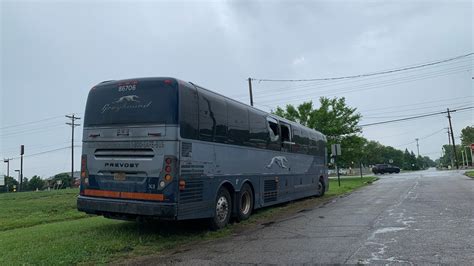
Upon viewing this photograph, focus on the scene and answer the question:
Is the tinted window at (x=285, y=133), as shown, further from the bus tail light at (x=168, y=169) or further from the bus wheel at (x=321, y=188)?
the bus tail light at (x=168, y=169)

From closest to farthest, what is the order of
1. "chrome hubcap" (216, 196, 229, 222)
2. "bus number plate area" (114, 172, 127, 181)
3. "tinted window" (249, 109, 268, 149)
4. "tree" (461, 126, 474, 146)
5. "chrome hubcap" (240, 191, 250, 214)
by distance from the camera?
"bus number plate area" (114, 172, 127, 181) → "chrome hubcap" (216, 196, 229, 222) → "chrome hubcap" (240, 191, 250, 214) → "tinted window" (249, 109, 268, 149) → "tree" (461, 126, 474, 146)

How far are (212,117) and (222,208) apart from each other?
89.0 inches

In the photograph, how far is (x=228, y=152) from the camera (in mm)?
10352

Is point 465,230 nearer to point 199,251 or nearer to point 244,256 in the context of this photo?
point 244,256

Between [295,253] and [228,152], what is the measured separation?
12.8 feet

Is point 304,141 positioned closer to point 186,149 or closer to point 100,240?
point 186,149

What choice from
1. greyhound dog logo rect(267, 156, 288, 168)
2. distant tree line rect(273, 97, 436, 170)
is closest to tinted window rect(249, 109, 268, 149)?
greyhound dog logo rect(267, 156, 288, 168)

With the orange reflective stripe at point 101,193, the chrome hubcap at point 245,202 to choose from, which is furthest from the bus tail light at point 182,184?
the chrome hubcap at point 245,202

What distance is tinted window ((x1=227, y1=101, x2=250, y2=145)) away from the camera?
418 inches

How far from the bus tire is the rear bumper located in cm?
171

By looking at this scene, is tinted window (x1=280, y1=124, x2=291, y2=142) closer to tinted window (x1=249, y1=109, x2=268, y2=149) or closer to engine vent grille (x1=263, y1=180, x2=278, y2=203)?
tinted window (x1=249, y1=109, x2=268, y2=149)

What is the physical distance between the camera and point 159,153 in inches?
325

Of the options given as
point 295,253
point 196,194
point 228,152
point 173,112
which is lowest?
point 295,253

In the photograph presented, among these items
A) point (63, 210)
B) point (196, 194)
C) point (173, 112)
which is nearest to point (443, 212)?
point (196, 194)
